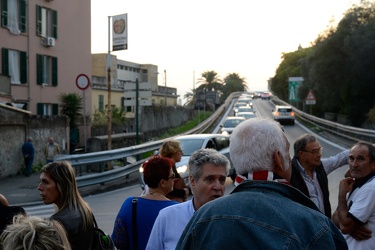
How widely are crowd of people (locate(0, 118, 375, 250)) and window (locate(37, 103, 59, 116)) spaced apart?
25.7m

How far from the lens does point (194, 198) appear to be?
4.40 meters

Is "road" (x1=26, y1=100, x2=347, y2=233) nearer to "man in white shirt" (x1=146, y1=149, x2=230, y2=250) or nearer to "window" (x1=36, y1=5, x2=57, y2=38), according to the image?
"man in white shirt" (x1=146, y1=149, x2=230, y2=250)

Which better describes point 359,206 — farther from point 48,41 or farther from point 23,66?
point 48,41

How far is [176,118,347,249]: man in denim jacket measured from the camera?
88.5 inches

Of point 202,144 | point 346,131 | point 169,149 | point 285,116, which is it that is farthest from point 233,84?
point 169,149

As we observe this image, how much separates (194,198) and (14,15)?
91.7ft

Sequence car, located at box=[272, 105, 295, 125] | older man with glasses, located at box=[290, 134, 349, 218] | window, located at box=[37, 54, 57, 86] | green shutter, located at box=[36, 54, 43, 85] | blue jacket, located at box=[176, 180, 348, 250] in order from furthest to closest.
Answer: car, located at box=[272, 105, 295, 125], window, located at box=[37, 54, 57, 86], green shutter, located at box=[36, 54, 43, 85], older man with glasses, located at box=[290, 134, 349, 218], blue jacket, located at box=[176, 180, 348, 250]

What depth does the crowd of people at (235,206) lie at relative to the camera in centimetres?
229

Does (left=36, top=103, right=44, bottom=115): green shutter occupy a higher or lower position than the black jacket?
higher

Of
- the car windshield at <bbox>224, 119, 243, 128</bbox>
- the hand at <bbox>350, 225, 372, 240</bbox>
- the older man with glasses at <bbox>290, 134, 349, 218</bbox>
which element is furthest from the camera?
the car windshield at <bbox>224, 119, 243, 128</bbox>

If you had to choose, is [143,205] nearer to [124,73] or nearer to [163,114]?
[163,114]

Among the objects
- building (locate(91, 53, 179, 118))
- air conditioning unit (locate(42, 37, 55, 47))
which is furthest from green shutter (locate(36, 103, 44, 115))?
building (locate(91, 53, 179, 118))

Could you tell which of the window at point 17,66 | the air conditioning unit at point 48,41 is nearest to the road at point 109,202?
the window at point 17,66

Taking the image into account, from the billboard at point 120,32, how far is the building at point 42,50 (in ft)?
20.9
